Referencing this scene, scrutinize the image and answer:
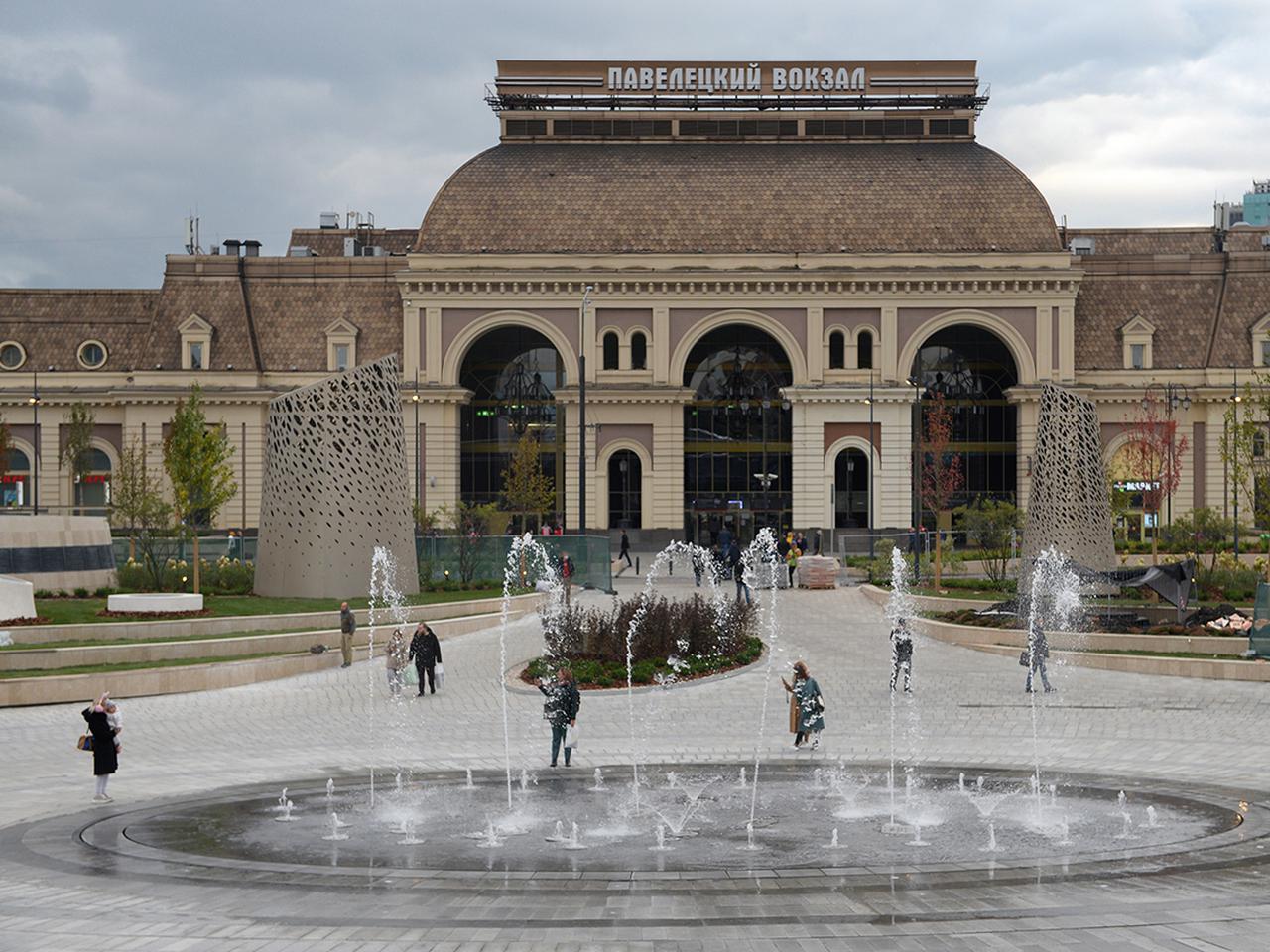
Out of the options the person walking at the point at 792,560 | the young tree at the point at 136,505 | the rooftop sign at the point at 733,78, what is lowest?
the person walking at the point at 792,560

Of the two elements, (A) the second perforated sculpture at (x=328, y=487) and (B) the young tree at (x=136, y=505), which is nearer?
(A) the second perforated sculpture at (x=328, y=487)

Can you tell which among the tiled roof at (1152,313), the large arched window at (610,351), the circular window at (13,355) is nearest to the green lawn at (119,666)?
the large arched window at (610,351)

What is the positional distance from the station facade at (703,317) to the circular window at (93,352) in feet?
0.41

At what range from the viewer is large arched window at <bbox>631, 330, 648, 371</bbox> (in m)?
77.0

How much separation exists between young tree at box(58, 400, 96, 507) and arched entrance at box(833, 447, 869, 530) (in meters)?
32.9

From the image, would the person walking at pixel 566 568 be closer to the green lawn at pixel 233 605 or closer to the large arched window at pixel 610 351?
the green lawn at pixel 233 605

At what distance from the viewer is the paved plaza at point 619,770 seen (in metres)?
13.3

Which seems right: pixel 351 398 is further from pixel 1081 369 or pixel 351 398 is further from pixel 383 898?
pixel 1081 369

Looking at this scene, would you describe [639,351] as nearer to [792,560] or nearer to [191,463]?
[792,560]

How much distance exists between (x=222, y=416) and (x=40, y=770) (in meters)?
56.3

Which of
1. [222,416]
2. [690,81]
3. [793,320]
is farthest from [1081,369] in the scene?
[222,416]

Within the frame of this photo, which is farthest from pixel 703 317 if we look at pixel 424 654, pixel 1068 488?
pixel 424 654

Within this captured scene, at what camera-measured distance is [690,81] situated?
81562 mm

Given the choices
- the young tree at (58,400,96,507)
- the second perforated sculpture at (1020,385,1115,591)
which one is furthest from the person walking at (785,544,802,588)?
the young tree at (58,400,96,507)
